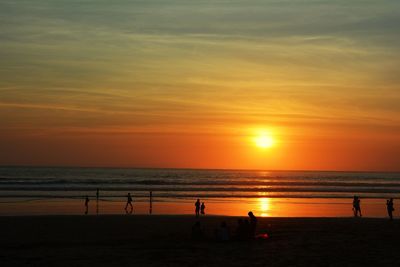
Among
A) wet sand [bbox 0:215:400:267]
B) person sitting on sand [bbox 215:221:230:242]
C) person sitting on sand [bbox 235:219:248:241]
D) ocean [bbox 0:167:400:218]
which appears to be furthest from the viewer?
ocean [bbox 0:167:400:218]

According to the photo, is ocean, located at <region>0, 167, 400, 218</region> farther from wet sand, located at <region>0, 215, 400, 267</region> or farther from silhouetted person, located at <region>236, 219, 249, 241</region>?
silhouetted person, located at <region>236, 219, 249, 241</region>

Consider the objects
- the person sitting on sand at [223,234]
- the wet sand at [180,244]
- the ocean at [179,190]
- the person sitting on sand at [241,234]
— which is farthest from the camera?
the ocean at [179,190]

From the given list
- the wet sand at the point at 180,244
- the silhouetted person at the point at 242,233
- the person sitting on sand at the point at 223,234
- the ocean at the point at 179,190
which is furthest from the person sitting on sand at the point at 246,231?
the ocean at the point at 179,190

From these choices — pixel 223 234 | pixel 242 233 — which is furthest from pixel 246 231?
pixel 223 234

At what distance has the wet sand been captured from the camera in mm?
17984

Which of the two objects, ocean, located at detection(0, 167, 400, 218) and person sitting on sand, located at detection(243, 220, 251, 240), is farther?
ocean, located at detection(0, 167, 400, 218)

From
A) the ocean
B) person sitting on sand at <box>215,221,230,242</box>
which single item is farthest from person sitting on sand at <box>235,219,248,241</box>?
the ocean

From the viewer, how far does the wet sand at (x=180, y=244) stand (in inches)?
708

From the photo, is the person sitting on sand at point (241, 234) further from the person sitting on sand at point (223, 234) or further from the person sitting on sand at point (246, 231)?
the person sitting on sand at point (223, 234)

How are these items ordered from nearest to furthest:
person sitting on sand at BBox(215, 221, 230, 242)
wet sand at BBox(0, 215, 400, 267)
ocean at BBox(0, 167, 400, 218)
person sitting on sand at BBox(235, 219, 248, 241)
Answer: wet sand at BBox(0, 215, 400, 267)
person sitting on sand at BBox(215, 221, 230, 242)
person sitting on sand at BBox(235, 219, 248, 241)
ocean at BBox(0, 167, 400, 218)

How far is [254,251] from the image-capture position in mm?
20016

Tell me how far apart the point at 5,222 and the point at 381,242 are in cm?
1932

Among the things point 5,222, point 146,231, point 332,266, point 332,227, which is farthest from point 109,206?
point 332,266

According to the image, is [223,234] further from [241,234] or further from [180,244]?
[180,244]
